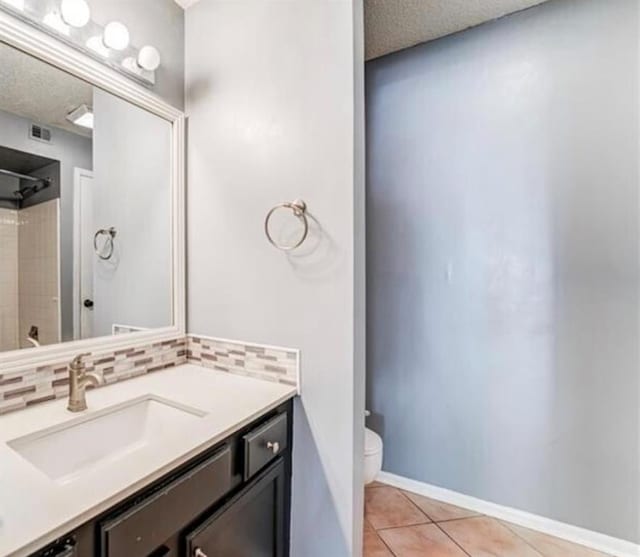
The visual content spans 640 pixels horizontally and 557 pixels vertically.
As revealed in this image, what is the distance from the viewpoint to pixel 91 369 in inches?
48.2

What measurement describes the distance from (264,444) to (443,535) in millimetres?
1130

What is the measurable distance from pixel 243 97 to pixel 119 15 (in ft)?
1.70

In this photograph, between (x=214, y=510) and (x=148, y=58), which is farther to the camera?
(x=148, y=58)

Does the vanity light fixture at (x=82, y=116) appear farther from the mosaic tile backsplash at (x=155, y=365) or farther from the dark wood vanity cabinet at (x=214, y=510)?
the dark wood vanity cabinet at (x=214, y=510)

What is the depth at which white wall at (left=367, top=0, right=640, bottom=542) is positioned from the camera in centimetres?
150

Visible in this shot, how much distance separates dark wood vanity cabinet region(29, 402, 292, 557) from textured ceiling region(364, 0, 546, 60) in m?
1.78

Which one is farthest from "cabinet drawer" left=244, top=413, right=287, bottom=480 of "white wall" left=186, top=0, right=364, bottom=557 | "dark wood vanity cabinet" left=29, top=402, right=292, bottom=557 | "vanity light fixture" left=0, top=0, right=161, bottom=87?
"vanity light fixture" left=0, top=0, right=161, bottom=87

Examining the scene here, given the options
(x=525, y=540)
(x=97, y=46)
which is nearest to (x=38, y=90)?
(x=97, y=46)

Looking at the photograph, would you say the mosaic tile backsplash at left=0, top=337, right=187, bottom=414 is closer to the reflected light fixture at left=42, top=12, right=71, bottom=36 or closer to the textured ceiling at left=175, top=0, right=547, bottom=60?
the reflected light fixture at left=42, top=12, right=71, bottom=36

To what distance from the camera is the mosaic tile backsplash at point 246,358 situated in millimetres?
1296

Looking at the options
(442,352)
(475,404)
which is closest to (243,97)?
(442,352)

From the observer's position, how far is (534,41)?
1.62 m

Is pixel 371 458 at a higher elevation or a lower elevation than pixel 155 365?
lower

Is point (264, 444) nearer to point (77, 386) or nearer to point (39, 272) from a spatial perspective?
point (77, 386)
